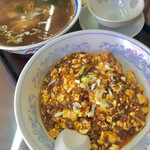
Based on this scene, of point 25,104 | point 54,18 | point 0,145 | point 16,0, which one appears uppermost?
point 16,0

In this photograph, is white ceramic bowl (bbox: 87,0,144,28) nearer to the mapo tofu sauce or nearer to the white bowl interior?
the white bowl interior

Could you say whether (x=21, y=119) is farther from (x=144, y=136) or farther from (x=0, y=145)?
(x=144, y=136)

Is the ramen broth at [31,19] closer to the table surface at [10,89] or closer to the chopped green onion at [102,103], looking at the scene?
the table surface at [10,89]

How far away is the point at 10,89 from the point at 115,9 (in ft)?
4.50

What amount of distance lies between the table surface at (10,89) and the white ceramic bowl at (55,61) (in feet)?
1.23

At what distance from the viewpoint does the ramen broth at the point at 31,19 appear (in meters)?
1.56

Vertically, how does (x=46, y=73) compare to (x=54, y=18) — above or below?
below

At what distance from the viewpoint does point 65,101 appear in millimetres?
1193

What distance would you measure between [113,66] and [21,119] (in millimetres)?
762

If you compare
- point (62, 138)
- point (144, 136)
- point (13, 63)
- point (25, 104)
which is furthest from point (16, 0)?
point (144, 136)

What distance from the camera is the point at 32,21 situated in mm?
1674

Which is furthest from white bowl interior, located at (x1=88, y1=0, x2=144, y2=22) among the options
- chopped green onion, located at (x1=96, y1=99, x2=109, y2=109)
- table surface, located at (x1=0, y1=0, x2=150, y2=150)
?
chopped green onion, located at (x1=96, y1=99, x2=109, y2=109)

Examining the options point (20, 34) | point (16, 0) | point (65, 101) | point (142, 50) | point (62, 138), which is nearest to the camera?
point (62, 138)

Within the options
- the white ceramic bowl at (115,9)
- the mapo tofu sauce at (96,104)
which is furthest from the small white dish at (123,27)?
the mapo tofu sauce at (96,104)
